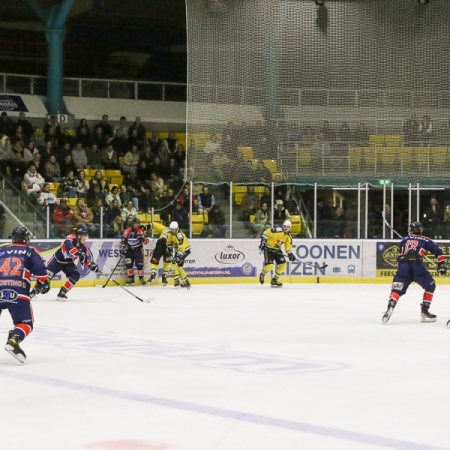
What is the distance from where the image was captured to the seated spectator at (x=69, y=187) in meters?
20.5

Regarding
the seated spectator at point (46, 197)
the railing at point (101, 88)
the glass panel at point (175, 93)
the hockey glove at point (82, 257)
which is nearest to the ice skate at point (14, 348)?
the hockey glove at point (82, 257)

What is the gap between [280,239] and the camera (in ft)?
66.0

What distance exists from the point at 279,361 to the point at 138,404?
265cm

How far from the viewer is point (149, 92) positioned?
90.1 feet

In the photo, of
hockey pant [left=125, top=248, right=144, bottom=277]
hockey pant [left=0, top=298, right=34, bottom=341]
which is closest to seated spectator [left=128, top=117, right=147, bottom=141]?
hockey pant [left=125, top=248, right=144, bottom=277]

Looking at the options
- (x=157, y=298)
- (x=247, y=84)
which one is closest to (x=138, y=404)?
(x=157, y=298)

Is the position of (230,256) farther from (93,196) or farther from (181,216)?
(93,196)

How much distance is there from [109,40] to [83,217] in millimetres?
10817

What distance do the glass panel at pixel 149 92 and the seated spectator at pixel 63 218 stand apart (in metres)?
8.48

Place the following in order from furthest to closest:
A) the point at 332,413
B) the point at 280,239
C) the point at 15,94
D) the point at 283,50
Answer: the point at 15,94 < the point at 283,50 < the point at 280,239 < the point at 332,413

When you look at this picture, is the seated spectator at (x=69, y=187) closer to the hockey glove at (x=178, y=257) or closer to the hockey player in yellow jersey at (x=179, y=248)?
the hockey player in yellow jersey at (x=179, y=248)

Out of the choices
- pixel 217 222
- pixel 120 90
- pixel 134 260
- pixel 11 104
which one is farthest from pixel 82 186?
pixel 120 90

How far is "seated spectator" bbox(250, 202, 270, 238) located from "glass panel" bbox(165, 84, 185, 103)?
7.50 meters

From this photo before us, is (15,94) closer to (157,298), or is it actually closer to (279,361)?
(157,298)
